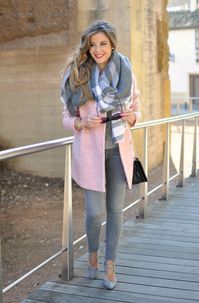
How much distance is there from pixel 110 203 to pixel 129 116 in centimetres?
54

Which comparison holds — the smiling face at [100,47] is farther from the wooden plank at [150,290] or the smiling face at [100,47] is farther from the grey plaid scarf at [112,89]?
the wooden plank at [150,290]

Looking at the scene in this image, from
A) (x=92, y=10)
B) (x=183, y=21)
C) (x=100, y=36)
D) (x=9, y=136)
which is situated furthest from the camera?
(x=183, y=21)

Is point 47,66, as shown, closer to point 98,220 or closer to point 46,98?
point 46,98

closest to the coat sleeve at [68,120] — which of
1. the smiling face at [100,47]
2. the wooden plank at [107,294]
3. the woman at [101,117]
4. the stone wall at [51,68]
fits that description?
the woman at [101,117]

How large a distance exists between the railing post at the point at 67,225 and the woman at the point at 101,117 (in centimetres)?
23

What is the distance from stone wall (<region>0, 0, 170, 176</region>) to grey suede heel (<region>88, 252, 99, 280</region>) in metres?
7.60

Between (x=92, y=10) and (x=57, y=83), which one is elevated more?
(x=92, y=10)

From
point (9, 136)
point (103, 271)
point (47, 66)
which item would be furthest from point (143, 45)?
point (103, 271)

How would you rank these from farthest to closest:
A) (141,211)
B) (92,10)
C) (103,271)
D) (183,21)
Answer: (183,21) → (92,10) → (141,211) → (103,271)

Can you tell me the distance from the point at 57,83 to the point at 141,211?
21.5 feet

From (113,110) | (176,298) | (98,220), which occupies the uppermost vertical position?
(113,110)

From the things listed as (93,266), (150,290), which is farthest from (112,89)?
(150,290)

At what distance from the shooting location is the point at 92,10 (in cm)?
1091

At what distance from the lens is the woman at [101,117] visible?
121 inches
